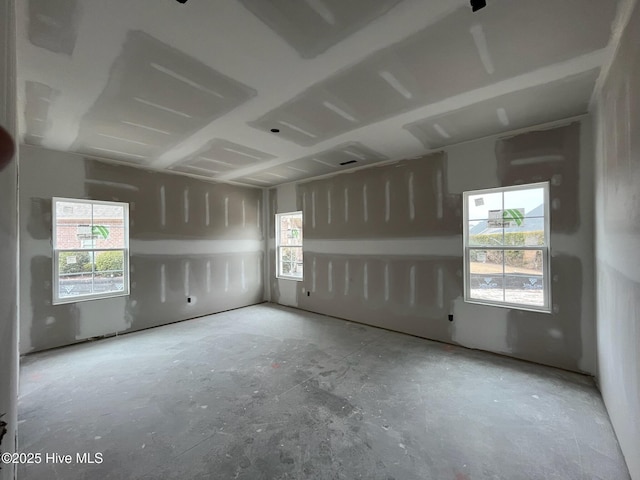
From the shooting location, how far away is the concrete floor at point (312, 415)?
1.79 metres

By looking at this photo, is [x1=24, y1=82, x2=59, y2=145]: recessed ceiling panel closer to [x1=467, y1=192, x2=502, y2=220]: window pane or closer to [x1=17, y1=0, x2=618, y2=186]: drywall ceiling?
[x1=17, y1=0, x2=618, y2=186]: drywall ceiling

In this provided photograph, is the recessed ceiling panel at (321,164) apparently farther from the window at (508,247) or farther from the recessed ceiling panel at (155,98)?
the recessed ceiling panel at (155,98)

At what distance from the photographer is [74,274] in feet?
13.3

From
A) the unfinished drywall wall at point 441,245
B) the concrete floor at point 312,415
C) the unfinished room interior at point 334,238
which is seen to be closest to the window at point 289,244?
the unfinished drywall wall at point 441,245

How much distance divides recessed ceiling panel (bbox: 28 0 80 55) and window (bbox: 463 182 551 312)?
412 centimetres

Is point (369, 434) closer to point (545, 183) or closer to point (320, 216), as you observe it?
point (545, 183)

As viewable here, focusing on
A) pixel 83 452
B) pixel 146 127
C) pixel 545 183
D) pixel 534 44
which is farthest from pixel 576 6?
pixel 83 452

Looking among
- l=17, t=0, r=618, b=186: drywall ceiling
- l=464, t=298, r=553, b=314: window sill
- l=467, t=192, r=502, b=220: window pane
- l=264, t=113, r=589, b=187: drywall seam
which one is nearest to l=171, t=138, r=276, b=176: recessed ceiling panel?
l=17, t=0, r=618, b=186: drywall ceiling

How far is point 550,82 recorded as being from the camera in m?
2.33

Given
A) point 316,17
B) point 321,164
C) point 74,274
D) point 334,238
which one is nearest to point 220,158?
point 321,164

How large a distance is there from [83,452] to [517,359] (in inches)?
168

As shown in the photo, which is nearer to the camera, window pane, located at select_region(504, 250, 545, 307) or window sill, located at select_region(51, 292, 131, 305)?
window pane, located at select_region(504, 250, 545, 307)

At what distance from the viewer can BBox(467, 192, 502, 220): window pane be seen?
360 cm

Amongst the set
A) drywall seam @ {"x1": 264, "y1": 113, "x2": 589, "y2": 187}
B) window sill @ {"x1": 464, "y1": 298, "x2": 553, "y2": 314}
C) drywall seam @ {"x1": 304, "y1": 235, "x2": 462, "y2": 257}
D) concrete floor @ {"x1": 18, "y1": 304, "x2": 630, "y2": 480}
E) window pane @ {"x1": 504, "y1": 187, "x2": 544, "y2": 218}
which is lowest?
Result: concrete floor @ {"x1": 18, "y1": 304, "x2": 630, "y2": 480}
